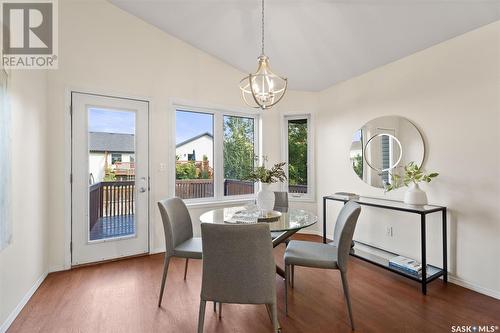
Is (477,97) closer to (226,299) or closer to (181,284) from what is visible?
(226,299)

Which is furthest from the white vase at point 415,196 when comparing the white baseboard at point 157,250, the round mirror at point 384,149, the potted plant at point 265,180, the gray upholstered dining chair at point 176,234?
the white baseboard at point 157,250

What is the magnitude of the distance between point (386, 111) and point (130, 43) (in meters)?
3.40

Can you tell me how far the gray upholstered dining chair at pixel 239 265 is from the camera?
1.49 meters

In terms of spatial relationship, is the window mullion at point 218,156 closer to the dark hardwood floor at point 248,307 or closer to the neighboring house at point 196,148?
the neighboring house at point 196,148

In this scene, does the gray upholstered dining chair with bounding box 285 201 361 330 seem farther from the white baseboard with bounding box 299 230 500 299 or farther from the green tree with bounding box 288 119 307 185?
the green tree with bounding box 288 119 307 185

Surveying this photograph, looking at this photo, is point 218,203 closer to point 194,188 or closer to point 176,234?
point 194,188

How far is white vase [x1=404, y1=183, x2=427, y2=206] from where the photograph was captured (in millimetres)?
2646

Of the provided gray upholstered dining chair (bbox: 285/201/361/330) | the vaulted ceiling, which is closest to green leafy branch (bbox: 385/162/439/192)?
gray upholstered dining chair (bbox: 285/201/361/330)

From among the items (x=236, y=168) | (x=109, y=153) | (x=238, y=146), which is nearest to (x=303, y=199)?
(x=236, y=168)

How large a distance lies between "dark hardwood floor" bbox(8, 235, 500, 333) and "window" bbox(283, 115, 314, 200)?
182cm

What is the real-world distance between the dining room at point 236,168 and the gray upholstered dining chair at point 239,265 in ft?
0.04

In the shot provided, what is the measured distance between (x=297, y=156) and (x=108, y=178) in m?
2.92

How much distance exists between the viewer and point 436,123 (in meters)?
2.69

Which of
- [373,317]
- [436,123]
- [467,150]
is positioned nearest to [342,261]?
[373,317]
